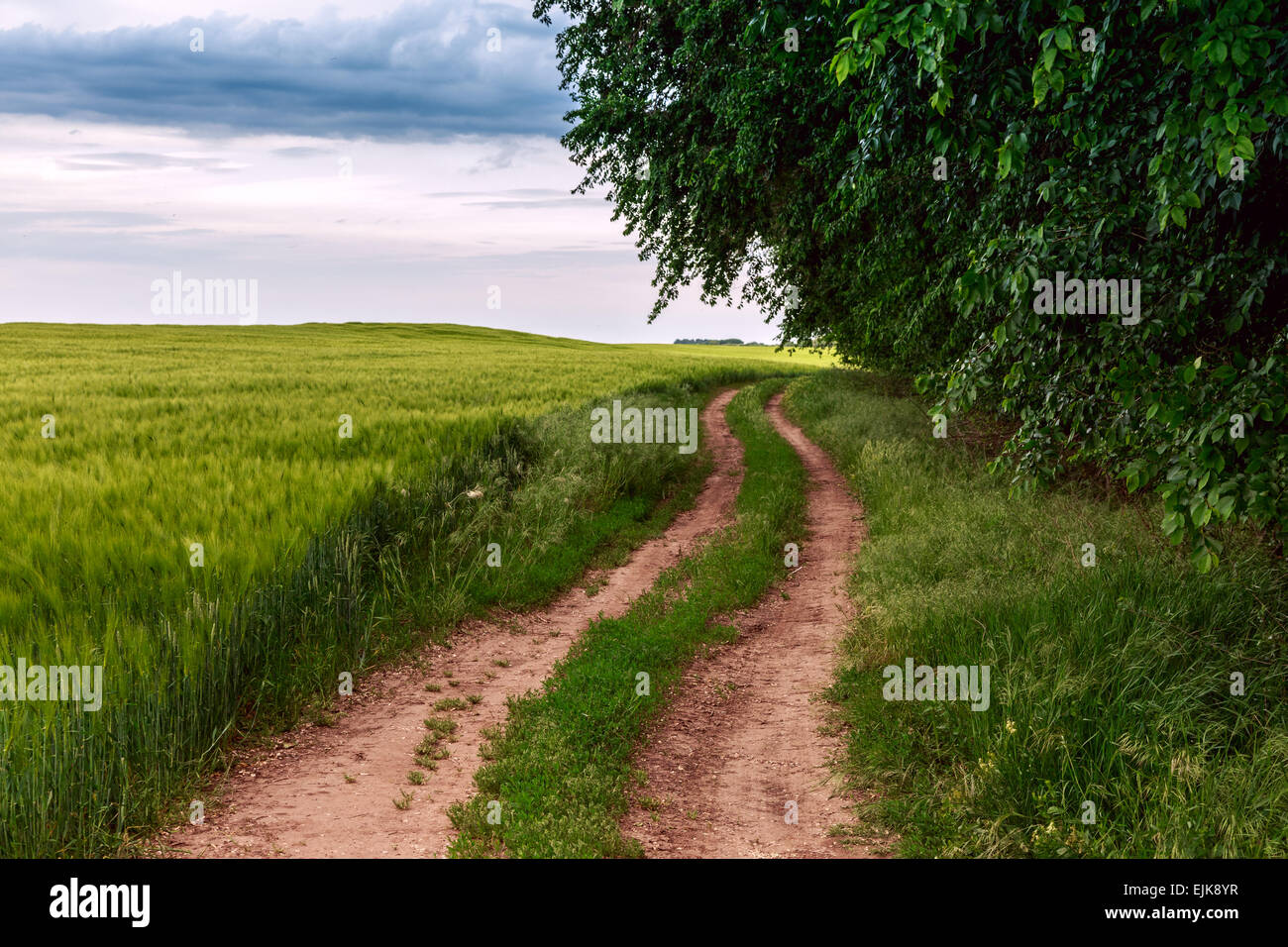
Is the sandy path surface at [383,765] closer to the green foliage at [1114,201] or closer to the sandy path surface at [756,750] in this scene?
the sandy path surface at [756,750]

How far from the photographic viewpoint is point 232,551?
7.49 m

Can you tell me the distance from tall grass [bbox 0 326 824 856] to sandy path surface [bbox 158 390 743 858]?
374 millimetres

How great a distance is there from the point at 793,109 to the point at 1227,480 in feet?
30.5

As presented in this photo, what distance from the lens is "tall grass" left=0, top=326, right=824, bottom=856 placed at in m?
5.27

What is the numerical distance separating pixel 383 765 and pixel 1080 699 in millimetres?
5071

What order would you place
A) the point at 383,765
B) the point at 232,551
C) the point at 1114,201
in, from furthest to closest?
the point at 232,551
the point at 383,765
the point at 1114,201

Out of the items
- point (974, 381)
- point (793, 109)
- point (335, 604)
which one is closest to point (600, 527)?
point (335, 604)

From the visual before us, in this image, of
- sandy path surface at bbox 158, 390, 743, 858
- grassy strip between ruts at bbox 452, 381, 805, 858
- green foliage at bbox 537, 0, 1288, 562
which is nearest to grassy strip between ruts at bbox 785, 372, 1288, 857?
green foliage at bbox 537, 0, 1288, 562

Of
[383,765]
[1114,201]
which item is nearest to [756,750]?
[383,765]

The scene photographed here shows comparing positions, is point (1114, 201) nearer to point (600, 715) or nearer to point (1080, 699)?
point (1080, 699)
